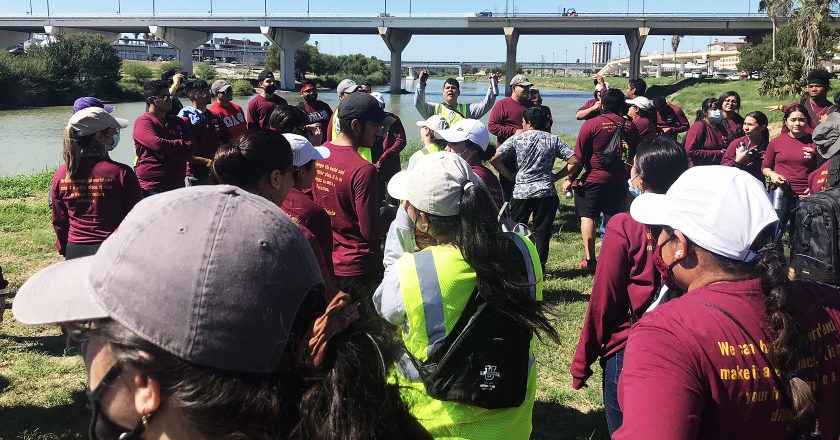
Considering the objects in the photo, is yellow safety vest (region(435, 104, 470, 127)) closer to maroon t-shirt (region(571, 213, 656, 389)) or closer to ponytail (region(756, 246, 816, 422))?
maroon t-shirt (region(571, 213, 656, 389))

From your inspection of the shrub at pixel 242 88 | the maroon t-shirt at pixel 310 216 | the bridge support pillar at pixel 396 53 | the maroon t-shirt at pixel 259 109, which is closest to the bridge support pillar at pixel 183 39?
the shrub at pixel 242 88

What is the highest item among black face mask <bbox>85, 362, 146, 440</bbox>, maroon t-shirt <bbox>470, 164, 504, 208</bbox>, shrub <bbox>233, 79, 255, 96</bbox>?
shrub <bbox>233, 79, 255, 96</bbox>

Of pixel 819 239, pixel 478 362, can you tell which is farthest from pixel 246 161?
pixel 819 239

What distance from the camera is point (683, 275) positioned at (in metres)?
2.04

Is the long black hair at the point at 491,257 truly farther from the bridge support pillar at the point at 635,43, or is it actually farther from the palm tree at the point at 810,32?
the bridge support pillar at the point at 635,43

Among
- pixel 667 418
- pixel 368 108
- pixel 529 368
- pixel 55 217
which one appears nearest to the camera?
pixel 667 418

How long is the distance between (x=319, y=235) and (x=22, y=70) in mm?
49548

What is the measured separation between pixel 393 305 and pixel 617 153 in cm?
513

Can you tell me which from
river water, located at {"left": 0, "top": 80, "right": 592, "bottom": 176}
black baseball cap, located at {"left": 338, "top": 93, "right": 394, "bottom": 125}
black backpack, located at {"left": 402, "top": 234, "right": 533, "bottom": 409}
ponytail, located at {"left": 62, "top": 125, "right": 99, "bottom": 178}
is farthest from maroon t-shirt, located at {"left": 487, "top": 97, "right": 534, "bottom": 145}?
river water, located at {"left": 0, "top": 80, "right": 592, "bottom": 176}

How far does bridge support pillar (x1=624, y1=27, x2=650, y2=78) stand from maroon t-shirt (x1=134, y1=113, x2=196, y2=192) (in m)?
56.6

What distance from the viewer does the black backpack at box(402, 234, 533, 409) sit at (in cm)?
249

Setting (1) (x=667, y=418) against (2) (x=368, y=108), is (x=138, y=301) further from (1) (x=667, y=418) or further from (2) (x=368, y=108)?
(2) (x=368, y=108)

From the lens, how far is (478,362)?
2502 millimetres

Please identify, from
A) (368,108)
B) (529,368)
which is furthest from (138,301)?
(368,108)
